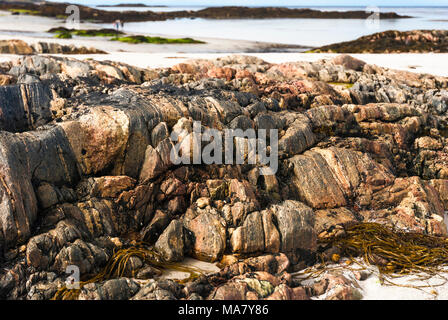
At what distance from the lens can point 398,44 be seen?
33.0 metres

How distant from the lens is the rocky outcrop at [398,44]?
102 ft

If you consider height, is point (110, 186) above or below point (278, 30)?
below

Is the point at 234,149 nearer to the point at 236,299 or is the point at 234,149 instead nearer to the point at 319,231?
the point at 319,231

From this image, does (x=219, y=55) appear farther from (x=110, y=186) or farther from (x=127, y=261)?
(x=127, y=261)

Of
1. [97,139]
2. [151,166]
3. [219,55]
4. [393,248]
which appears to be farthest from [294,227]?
[219,55]

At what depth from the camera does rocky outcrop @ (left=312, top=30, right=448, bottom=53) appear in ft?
102

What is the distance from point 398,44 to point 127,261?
105ft

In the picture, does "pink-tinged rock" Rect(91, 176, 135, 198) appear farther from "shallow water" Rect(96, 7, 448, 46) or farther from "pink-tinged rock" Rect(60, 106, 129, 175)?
"shallow water" Rect(96, 7, 448, 46)

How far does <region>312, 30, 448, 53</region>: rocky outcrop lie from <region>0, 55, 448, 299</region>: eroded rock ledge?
2086cm

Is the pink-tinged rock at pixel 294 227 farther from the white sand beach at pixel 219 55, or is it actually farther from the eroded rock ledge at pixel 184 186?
the white sand beach at pixel 219 55
